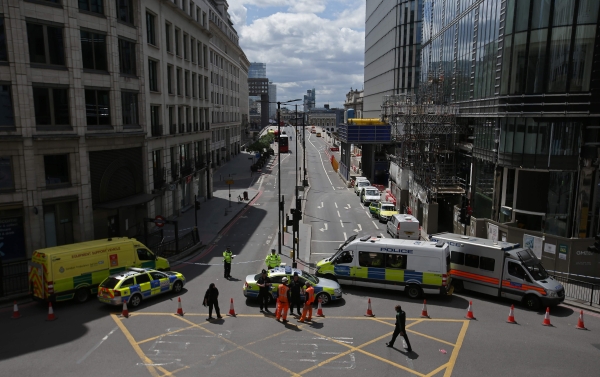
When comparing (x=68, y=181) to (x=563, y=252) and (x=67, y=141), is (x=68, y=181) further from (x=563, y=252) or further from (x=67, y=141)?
(x=563, y=252)

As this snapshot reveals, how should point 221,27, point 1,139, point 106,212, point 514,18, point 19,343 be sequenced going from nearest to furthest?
1. point 19,343
2. point 1,139
3. point 514,18
4. point 106,212
5. point 221,27

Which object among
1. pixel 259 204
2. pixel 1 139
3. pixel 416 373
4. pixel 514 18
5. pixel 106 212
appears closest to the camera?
pixel 416 373

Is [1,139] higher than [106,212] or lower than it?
higher

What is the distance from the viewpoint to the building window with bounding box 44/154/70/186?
2488 centimetres

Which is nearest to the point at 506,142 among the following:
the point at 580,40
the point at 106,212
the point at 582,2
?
the point at 580,40

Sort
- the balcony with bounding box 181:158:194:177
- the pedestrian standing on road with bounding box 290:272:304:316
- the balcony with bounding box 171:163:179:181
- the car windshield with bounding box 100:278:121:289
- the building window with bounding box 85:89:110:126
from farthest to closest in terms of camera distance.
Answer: the balcony with bounding box 181:158:194:177
the balcony with bounding box 171:163:179:181
the building window with bounding box 85:89:110:126
the car windshield with bounding box 100:278:121:289
the pedestrian standing on road with bounding box 290:272:304:316

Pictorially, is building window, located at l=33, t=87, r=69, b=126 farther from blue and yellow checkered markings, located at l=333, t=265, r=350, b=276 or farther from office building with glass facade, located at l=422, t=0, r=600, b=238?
office building with glass facade, located at l=422, t=0, r=600, b=238

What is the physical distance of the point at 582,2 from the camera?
895 inches

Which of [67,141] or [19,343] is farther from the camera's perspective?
[67,141]

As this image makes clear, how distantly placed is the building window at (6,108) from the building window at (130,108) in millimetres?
7826

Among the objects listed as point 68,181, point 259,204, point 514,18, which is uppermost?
point 514,18

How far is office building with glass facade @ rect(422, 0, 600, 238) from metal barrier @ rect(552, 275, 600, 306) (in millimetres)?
2687

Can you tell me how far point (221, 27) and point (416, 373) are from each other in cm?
7424

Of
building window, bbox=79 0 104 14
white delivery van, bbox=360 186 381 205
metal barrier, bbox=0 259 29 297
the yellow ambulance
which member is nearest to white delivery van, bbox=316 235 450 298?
the yellow ambulance
